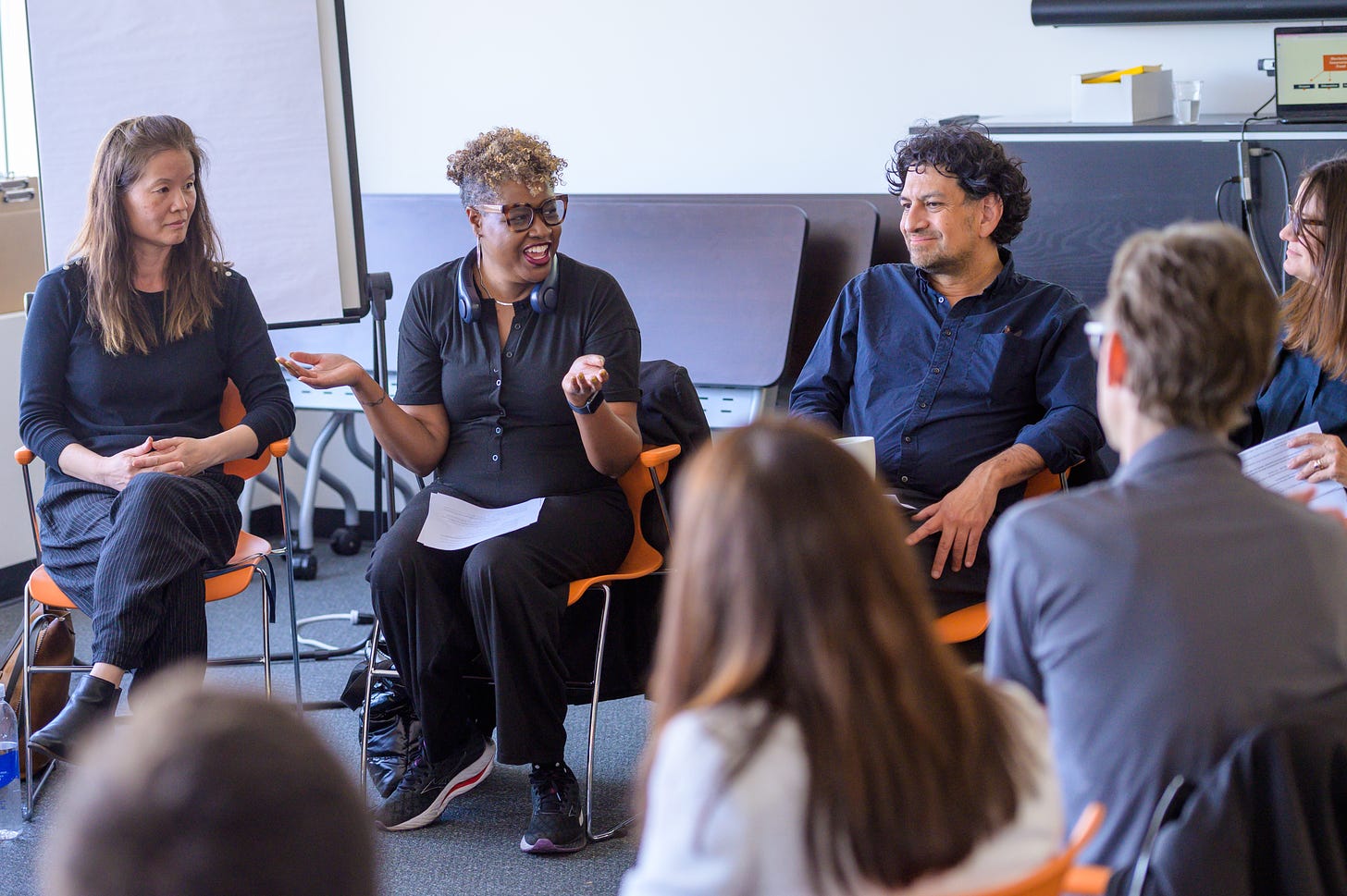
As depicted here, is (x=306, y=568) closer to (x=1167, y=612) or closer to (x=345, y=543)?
(x=345, y=543)

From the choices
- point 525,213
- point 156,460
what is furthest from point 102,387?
point 525,213

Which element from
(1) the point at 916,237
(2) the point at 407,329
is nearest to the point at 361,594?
(2) the point at 407,329

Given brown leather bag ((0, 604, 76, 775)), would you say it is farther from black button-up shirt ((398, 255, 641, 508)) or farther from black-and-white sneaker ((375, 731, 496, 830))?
black button-up shirt ((398, 255, 641, 508))

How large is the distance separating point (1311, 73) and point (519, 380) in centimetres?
192

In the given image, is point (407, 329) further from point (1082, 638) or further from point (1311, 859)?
point (1311, 859)

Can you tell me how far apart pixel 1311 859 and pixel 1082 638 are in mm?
280

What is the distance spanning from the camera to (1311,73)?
9.84 feet

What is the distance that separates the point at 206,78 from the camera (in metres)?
3.43

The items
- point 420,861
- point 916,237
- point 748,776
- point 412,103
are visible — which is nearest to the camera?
point 748,776

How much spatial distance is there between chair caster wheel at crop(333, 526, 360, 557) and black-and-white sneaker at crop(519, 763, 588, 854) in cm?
214

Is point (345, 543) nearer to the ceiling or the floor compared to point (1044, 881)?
nearer to the floor

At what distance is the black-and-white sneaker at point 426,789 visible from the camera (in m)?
2.65

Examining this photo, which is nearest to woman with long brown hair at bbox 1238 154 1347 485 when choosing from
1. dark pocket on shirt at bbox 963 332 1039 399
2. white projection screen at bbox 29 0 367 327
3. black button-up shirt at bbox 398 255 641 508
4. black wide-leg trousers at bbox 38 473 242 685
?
dark pocket on shirt at bbox 963 332 1039 399

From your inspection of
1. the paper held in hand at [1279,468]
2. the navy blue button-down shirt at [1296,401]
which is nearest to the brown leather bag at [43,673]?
the paper held in hand at [1279,468]
